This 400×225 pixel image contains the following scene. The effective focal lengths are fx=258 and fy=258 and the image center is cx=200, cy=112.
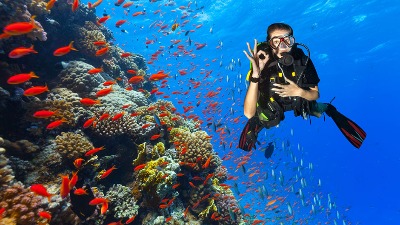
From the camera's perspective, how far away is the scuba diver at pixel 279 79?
10.8 feet

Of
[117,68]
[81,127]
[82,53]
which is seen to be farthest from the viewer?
[117,68]

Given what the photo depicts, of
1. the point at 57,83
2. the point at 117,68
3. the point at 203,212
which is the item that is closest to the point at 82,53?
the point at 117,68

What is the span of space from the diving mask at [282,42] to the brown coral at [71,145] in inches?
202

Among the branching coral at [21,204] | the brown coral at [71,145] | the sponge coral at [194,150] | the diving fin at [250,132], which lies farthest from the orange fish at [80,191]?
the diving fin at [250,132]

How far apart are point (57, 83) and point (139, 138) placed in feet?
11.2

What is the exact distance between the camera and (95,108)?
7.77 m

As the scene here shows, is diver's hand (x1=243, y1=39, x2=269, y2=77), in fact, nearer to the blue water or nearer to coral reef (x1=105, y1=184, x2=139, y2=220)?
coral reef (x1=105, y1=184, x2=139, y2=220)

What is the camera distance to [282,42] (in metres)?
3.47

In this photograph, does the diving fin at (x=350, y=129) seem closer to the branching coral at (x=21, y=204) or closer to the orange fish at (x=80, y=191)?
the orange fish at (x=80, y=191)

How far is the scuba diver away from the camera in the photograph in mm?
3277

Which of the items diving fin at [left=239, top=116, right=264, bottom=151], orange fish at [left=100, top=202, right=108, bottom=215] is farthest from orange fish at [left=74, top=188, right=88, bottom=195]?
diving fin at [left=239, top=116, right=264, bottom=151]

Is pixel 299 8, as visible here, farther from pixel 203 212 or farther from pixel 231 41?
pixel 203 212

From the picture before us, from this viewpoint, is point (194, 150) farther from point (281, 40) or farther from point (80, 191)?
point (281, 40)

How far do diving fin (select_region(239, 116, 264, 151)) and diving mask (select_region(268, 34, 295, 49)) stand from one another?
3.91 ft
